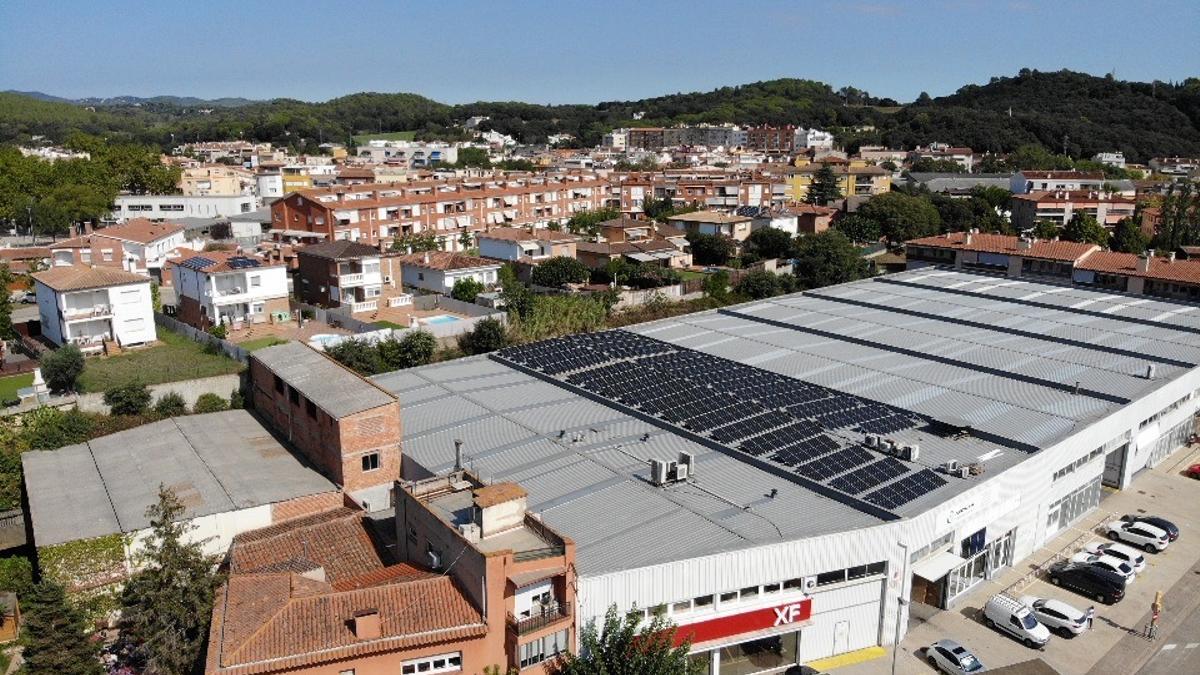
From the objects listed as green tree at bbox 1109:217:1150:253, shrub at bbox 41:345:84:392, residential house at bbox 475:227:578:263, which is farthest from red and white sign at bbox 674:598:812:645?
green tree at bbox 1109:217:1150:253

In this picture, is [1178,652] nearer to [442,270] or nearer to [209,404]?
[209,404]

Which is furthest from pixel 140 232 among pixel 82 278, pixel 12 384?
pixel 12 384

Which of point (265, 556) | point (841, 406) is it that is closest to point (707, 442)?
point (841, 406)

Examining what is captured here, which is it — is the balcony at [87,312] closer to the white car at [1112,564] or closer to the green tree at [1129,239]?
the white car at [1112,564]

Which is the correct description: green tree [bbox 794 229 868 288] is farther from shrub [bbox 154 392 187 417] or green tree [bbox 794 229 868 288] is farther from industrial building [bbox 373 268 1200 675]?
shrub [bbox 154 392 187 417]

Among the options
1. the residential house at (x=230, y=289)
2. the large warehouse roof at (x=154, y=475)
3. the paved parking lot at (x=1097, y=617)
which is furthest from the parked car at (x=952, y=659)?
the residential house at (x=230, y=289)

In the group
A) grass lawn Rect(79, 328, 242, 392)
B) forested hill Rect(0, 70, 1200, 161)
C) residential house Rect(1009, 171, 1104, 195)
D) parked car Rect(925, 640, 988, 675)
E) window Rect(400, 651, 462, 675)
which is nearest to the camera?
window Rect(400, 651, 462, 675)

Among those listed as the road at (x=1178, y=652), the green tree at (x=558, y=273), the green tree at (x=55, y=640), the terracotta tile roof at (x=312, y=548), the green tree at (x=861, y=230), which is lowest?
the road at (x=1178, y=652)

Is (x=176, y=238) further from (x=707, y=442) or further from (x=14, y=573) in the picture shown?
(x=707, y=442)
